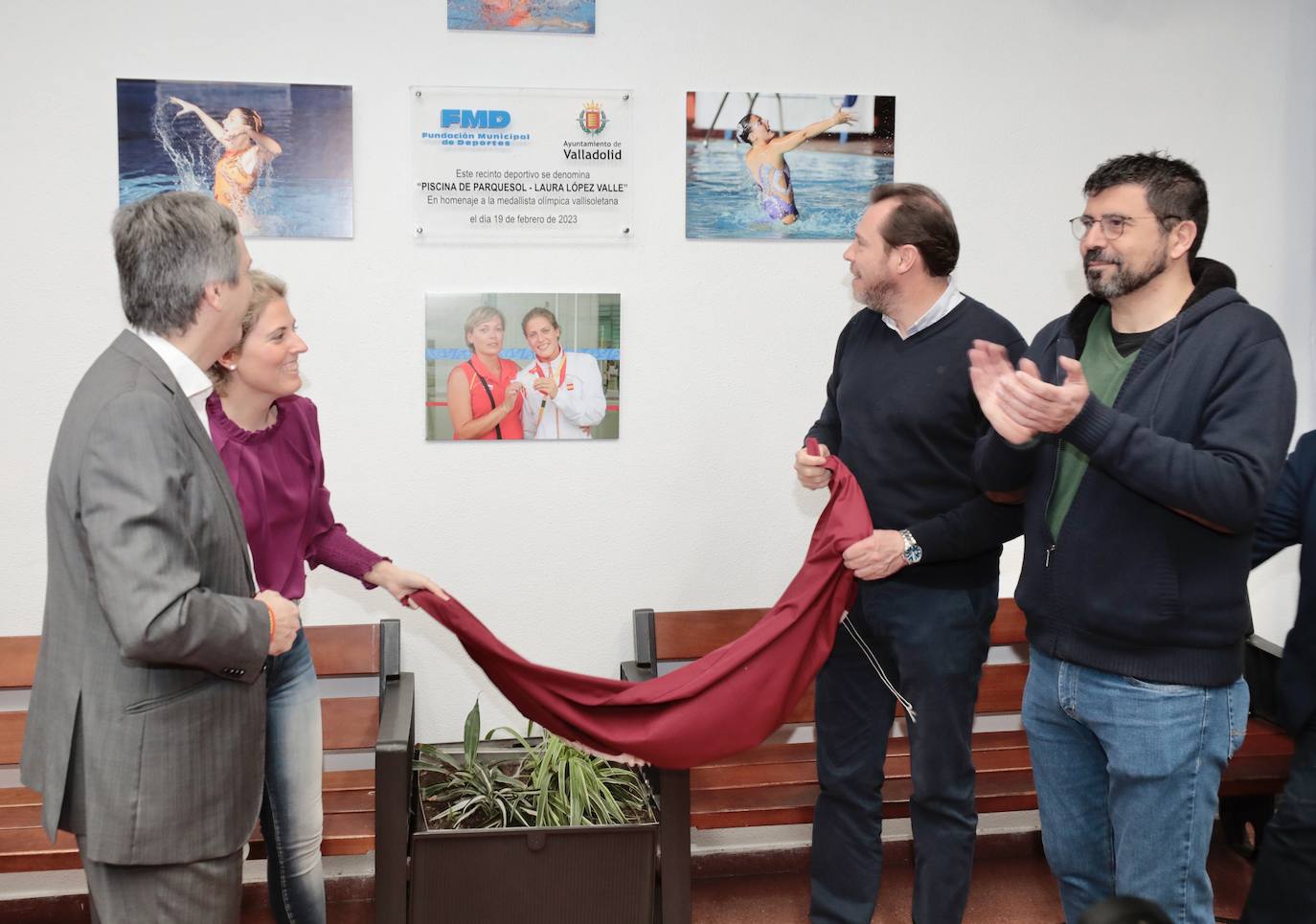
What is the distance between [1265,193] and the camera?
405 centimetres

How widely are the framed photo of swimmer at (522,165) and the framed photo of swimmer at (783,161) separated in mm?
239

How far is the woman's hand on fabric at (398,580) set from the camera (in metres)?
2.96

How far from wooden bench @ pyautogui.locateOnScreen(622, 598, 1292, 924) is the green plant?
0.60ft

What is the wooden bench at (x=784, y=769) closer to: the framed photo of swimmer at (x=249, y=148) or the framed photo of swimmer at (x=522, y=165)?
the framed photo of swimmer at (x=522, y=165)

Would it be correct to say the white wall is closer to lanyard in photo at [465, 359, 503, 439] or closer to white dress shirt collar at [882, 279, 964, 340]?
lanyard in photo at [465, 359, 503, 439]

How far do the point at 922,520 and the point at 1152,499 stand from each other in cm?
78

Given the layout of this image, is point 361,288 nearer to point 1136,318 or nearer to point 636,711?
point 636,711

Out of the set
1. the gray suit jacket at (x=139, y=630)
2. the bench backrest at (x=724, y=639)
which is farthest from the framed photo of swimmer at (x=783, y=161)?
the gray suit jacket at (x=139, y=630)

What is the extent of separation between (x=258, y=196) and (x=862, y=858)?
261cm

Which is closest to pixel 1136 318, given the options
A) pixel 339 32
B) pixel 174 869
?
pixel 174 869

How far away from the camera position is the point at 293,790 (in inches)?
107

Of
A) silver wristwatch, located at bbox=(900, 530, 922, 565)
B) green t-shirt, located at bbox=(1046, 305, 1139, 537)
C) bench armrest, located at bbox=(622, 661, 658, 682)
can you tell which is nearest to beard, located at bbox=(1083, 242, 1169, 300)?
green t-shirt, located at bbox=(1046, 305, 1139, 537)

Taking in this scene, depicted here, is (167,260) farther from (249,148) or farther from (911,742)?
(911,742)

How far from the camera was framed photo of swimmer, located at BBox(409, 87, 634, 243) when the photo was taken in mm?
3627
